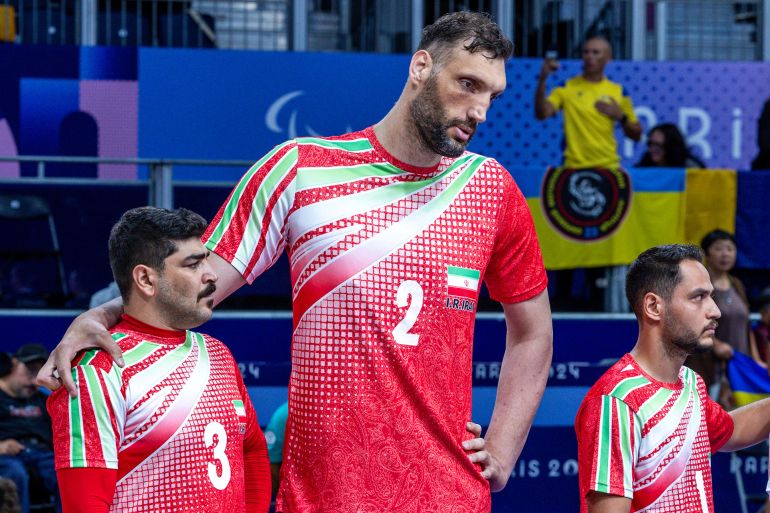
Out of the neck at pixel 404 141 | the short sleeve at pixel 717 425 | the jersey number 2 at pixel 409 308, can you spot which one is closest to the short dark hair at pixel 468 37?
the neck at pixel 404 141

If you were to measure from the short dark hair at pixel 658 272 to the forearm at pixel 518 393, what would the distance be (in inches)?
45.6

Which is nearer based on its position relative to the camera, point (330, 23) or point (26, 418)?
point (26, 418)

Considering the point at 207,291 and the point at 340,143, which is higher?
the point at 340,143

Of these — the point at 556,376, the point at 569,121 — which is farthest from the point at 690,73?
the point at 556,376

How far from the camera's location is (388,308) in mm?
2625

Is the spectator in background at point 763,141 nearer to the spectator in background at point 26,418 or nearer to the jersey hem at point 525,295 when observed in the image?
the spectator in background at point 26,418

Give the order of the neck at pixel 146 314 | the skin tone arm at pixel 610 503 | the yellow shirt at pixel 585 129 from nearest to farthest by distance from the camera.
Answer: the neck at pixel 146 314
the skin tone arm at pixel 610 503
the yellow shirt at pixel 585 129

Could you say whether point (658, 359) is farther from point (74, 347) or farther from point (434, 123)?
point (74, 347)

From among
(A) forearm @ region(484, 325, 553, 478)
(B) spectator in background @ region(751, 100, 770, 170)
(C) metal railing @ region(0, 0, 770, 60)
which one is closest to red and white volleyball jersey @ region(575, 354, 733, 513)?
(A) forearm @ region(484, 325, 553, 478)

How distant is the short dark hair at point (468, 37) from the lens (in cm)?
267

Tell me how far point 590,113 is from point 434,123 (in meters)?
6.56

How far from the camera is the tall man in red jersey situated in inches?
103

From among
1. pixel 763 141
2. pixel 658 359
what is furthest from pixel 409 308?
pixel 763 141

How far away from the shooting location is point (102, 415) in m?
3.12
